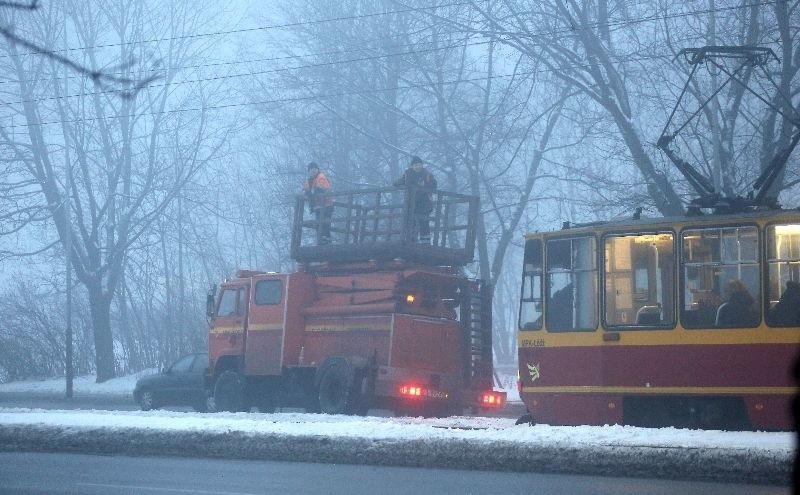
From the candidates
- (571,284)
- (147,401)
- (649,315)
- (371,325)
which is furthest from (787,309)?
(147,401)

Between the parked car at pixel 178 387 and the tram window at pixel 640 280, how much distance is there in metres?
12.7

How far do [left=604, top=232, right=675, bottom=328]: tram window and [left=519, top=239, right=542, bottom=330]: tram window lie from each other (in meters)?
1.23

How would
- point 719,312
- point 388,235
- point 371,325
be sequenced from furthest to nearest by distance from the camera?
point 388,235 → point 371,325 → point 719,312

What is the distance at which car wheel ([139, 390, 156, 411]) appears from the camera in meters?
28.1

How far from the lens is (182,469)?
13.9m

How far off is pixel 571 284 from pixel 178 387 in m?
12.9

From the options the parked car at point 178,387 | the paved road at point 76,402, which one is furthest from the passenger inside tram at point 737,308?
the parked car at point 178,387

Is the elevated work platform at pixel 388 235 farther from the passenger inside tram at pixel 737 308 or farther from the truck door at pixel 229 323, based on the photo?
the passenger inside tram at pixel 737 308

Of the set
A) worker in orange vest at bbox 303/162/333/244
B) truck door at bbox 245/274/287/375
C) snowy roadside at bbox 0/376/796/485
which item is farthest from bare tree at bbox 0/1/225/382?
snowy roadside at bbox 0/376/796/485

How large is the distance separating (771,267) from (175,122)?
108 feet

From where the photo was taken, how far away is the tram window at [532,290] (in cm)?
1812

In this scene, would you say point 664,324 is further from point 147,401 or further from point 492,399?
point 147,401

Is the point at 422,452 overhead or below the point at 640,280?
below

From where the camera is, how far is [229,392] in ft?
78.0
